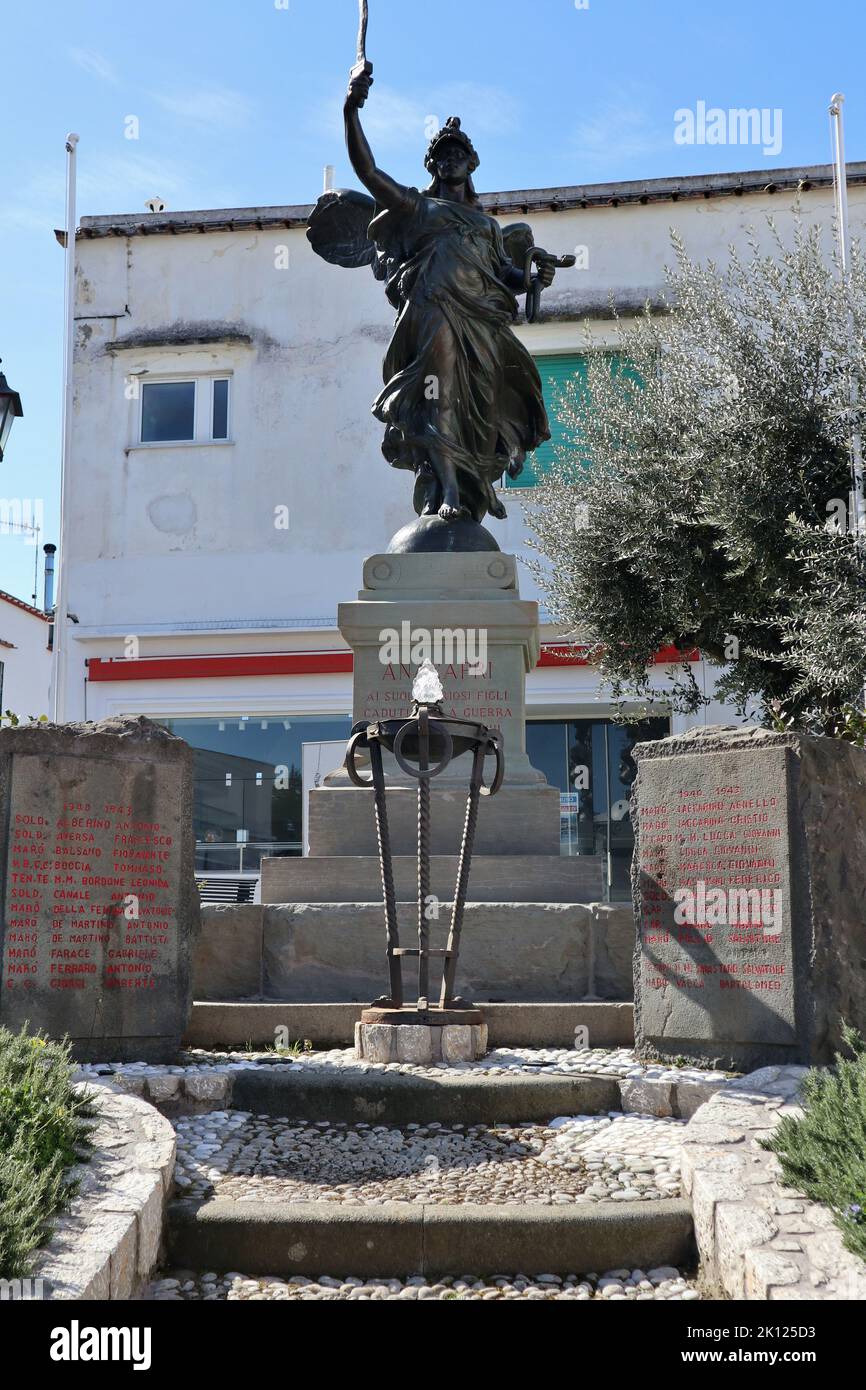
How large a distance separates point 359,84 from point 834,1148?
6.29 m

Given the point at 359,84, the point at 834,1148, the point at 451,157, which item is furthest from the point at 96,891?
the point at 451,157

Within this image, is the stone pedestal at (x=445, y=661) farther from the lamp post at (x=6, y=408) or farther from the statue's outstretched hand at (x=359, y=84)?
the statue's outstretched hand at (x=359, y=84)

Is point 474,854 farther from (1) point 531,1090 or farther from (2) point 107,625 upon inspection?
(2) point 107,625

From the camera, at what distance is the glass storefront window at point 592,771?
1587 cm

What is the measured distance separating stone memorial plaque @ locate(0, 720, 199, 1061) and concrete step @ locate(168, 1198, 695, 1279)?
1.81m

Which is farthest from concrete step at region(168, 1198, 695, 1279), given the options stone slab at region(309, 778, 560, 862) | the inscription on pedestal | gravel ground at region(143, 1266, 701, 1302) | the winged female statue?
the winged female statue

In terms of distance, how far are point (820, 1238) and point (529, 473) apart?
13316mm

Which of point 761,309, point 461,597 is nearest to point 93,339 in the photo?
point 761,309

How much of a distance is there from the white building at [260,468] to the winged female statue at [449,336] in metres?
6.59

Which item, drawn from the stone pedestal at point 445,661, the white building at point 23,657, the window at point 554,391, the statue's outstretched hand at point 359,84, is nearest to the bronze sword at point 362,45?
the statue's outstretched hand at point 359,84

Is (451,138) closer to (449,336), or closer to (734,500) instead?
(449,336)

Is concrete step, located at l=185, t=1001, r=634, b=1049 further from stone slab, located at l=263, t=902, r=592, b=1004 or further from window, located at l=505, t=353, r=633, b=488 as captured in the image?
window, located at l=505, t=353, r=633, b=488

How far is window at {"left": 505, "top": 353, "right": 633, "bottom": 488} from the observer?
51.6 feet

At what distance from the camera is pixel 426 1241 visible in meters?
4.10
